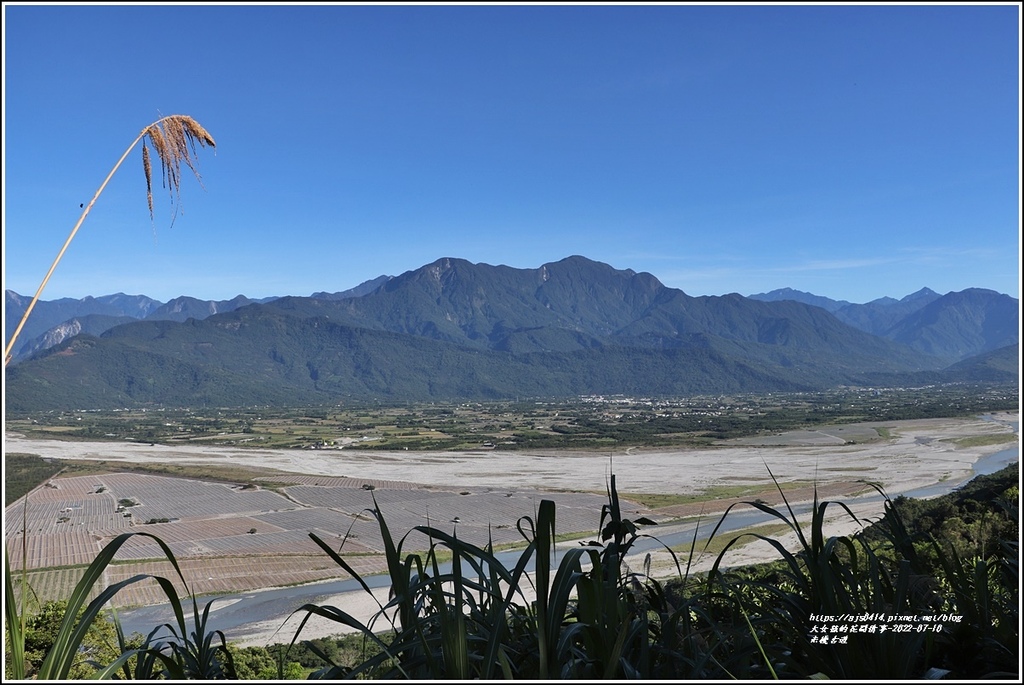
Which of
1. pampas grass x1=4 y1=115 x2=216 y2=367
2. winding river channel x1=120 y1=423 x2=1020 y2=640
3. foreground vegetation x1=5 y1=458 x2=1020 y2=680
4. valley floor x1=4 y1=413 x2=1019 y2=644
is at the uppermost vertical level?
pampas grass x1=4 y1=115 x2=216 y2=367

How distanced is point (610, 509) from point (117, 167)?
4.13ft

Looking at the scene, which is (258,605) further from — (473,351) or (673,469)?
(473,351)

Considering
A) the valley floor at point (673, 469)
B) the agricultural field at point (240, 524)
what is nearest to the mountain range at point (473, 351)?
the valley floor at point (673, 469)

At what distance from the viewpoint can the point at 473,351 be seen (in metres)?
118

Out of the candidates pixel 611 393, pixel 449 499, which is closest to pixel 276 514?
pixel 449 499

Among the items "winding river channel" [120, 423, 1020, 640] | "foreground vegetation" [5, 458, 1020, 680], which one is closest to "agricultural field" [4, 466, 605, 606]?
"winding river channel" [120, 423, 1020, 640]

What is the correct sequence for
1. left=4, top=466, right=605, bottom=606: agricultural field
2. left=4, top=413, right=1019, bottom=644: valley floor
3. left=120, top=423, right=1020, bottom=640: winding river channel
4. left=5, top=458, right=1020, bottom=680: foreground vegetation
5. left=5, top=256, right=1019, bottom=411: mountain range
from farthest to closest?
left=5, top=256, right=1019, bottom=411: mountain range → left=4, top=413, right=1019, bottom=644: valley floor → left=4, top=466, right=605, bottom=606: agricultural field → left=120, top=423, right=1020, bottom=640: winding river channel → left=5, top=458, right=1020, bottom=680: foreground vegetation

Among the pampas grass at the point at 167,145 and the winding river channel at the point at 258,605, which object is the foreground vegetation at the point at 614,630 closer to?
the pampas grass at the point at 167,145

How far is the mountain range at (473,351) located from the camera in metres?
99.8

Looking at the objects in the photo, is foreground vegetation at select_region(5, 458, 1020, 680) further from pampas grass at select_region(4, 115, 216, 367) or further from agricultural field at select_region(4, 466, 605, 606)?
agricultural field at select_region(4, 466, 605, 606)

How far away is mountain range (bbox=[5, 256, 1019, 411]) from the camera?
9981 cm

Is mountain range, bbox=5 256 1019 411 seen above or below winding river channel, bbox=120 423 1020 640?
above

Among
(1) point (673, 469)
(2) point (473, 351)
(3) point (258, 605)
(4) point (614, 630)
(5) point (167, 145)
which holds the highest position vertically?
(2) point (473, 351)

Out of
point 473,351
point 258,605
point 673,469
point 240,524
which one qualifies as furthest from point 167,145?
point 473,351
